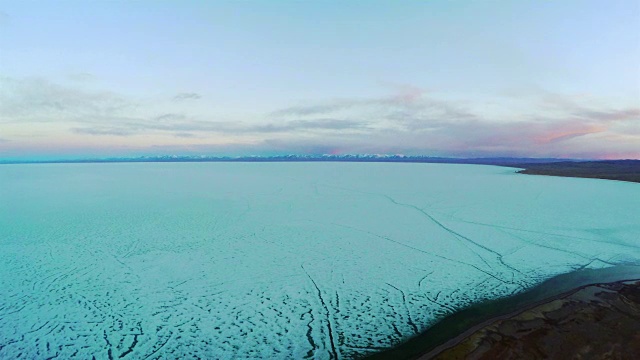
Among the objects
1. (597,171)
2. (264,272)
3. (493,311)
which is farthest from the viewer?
(597,171)

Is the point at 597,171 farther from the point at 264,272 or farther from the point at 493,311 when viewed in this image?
the point at 264,272

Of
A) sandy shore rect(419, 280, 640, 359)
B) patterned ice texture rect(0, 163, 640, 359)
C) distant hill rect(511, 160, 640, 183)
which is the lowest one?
patterned ice texture rect(0, 163, 640, 359)

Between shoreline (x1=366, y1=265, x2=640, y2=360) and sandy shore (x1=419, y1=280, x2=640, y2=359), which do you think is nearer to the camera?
sandy shore (x1=419, y1=280, x2=640, y2=359)

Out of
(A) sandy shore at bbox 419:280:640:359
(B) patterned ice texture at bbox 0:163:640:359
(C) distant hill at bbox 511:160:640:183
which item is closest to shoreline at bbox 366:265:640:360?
(A) sandy shore at bbox 419:280:640:359

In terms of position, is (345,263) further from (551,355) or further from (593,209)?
(593,209)

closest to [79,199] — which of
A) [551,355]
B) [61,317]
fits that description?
[61,317]

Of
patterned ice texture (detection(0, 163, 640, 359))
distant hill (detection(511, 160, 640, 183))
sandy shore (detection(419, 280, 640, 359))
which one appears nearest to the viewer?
sandy shore (detection(419, 280, 640, 359))

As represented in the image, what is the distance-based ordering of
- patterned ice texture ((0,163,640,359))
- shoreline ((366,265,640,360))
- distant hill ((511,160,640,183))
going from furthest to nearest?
distant hill ((511,160,640,183)), patterned ice texture ((0,163,640,359)), shoreline ((366,265,640,360))

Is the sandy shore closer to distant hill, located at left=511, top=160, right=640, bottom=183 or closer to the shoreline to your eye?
the shoreline

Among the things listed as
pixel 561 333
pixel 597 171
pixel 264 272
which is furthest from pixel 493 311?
pixel 597 171
